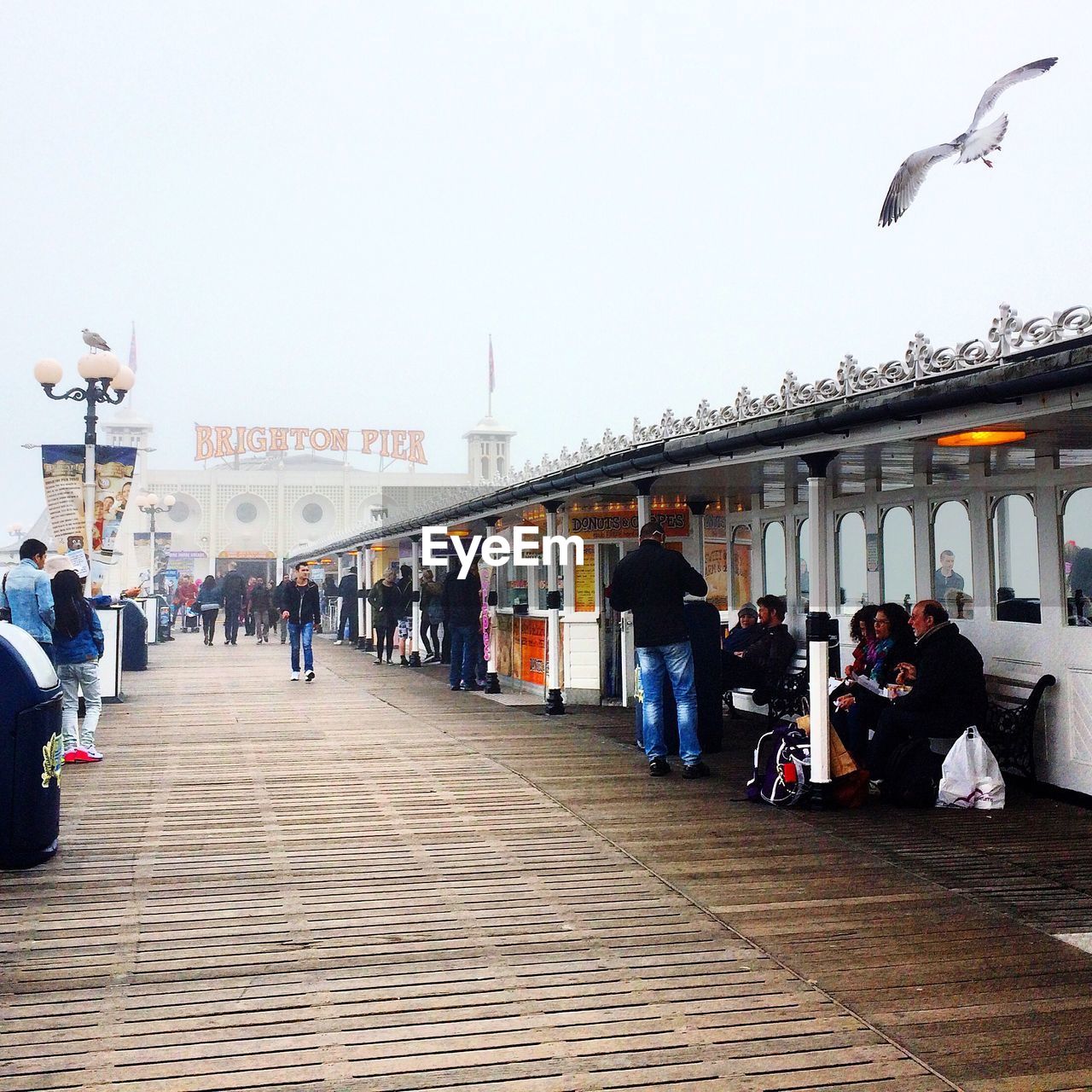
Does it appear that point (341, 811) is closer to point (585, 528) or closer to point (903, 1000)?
point (903, 1000)

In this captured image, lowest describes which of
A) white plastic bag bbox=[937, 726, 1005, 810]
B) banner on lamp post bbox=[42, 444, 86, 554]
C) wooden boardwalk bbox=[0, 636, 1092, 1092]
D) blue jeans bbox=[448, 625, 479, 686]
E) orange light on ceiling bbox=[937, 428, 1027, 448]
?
wooden boardwalk bbox=[0, 636, 1092, 1092]

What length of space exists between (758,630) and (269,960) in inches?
323

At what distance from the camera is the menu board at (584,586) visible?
560 inches

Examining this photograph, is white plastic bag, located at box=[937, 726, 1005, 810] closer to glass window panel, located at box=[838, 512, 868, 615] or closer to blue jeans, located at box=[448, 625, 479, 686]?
glass window panel, located at box=[838, 512, 868, 615]

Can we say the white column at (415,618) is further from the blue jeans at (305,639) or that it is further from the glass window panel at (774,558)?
the glass window panel at (774,558)

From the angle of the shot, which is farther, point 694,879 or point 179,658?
point 179,658

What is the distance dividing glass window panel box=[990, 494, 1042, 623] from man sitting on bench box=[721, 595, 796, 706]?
9.82 feet

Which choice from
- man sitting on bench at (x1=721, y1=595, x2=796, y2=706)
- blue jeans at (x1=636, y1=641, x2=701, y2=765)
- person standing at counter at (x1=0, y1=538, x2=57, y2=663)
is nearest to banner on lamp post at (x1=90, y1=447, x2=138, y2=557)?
person standing at counter at (x1=0, y1=538, x2=57, y2=663)

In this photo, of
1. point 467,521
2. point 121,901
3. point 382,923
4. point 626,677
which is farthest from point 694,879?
point 467,521

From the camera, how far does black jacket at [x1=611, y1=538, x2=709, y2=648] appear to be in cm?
875

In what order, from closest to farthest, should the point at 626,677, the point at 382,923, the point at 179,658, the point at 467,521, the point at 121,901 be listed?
the point at 382,923
the point at 121,901
the point at 626,677
the point at 467,521
the point at 179,658

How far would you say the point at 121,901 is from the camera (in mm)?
5367

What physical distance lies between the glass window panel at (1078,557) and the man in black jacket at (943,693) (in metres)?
0.71

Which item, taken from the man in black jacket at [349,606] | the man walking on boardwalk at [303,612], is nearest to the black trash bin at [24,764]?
the man walking on boardwalk at [303,612]
